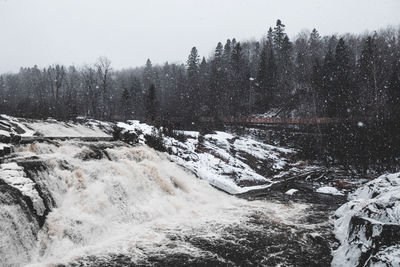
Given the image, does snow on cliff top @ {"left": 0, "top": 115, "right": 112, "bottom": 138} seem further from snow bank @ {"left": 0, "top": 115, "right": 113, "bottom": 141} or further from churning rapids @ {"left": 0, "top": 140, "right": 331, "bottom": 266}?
churning rapids @ {"left": 0, "top": 140, "right": 331, "bottom": 266}

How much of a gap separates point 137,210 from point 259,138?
1029 inches

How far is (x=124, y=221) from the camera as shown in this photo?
10.3m

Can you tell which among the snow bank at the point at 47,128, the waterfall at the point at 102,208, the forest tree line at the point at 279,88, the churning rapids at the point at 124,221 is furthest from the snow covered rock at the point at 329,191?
the snow bank at the point at 47,128

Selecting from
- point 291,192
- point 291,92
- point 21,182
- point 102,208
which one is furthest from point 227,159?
point 291,92

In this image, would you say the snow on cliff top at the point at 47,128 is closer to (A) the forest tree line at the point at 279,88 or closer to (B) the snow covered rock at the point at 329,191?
(A) the forest tree line at the point at 279,88

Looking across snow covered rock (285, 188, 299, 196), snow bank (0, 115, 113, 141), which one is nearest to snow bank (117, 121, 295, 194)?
snow covered rock (285, 188, 299, 196)

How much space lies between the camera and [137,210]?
11109 millimetres

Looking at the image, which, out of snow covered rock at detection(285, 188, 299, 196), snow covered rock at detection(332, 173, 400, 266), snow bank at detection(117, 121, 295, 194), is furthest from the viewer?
snow bank at detection(117, 121, 295, 194)

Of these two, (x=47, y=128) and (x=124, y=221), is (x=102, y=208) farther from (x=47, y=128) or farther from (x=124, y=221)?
(x=47, y=128)

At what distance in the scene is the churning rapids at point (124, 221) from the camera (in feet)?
25.5

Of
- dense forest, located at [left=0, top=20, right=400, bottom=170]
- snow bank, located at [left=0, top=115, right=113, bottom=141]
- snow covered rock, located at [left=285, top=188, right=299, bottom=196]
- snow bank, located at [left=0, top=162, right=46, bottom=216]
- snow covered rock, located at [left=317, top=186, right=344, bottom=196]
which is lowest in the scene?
snow covered rock, located at [left=317, top=186, right=344, bottom=196]

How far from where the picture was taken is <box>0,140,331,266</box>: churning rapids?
7.76m

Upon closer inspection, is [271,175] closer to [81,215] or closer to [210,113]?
[81,215]

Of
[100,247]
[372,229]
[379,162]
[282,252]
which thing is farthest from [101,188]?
[379,162]
